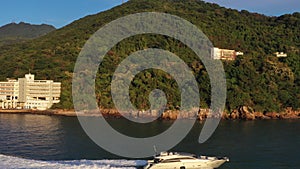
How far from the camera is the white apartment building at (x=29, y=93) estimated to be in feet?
270

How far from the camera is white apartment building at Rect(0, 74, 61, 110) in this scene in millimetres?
82188

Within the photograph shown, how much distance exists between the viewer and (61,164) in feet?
80.6

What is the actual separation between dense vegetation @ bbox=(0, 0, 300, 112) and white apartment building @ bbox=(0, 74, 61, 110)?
2.82 meters

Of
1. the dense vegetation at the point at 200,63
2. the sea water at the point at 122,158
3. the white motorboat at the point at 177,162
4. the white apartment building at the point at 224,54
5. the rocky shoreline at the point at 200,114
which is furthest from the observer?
the white apartment building at the point at 224,54

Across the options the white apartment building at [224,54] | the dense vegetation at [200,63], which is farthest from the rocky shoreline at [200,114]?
the white apartment building at [224,54]

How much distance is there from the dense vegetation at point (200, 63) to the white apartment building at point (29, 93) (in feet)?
9.25

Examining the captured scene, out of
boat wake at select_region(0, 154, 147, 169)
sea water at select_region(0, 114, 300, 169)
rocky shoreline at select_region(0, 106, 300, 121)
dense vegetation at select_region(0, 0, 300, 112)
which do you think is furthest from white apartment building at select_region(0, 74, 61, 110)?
boat wake at select_region(0, 154, 147, 169)

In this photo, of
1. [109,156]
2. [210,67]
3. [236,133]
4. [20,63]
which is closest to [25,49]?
[20,63]

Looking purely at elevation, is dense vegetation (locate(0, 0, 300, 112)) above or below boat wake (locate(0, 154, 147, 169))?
above

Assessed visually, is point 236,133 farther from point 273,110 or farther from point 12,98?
point 12,98

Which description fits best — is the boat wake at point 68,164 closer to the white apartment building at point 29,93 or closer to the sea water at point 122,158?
the sea water at point 122,158

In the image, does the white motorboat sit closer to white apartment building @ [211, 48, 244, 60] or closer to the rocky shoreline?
the rocky shoreline

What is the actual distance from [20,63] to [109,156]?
229 feet

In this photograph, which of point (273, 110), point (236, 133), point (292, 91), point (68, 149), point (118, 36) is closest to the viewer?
point (68, 149)
